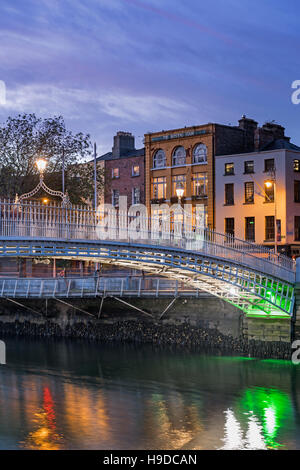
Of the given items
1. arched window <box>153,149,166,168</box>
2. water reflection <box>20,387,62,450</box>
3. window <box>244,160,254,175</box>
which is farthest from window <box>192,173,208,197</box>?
water reflection <box>20,387,62,450</box>

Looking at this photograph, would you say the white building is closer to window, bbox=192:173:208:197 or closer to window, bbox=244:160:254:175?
window, bbox=244:160:254:175

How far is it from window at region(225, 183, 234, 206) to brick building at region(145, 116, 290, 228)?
1.15 metres

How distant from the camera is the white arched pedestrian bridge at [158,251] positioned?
32656mm

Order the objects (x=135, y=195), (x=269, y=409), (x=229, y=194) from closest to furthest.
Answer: (x=269, y=409), (x=229, y=194), (x=135, y=195)

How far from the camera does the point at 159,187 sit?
66.2 m

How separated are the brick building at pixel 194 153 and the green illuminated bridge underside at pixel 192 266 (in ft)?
66.2

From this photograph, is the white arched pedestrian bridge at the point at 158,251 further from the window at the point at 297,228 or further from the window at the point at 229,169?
the window at the point at 229,169

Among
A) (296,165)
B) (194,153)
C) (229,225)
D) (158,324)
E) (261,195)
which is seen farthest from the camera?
(194,153)

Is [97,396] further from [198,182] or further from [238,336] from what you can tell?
[198,182]

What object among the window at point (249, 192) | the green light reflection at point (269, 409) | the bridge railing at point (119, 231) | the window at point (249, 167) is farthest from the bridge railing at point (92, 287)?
the window at point (249, 167)

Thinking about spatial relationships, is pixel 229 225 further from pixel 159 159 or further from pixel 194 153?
pixel 159 159

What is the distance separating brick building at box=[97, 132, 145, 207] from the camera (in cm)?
6731

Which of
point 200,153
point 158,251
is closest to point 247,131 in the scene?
point 200,153

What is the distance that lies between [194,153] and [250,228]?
8127 mm
